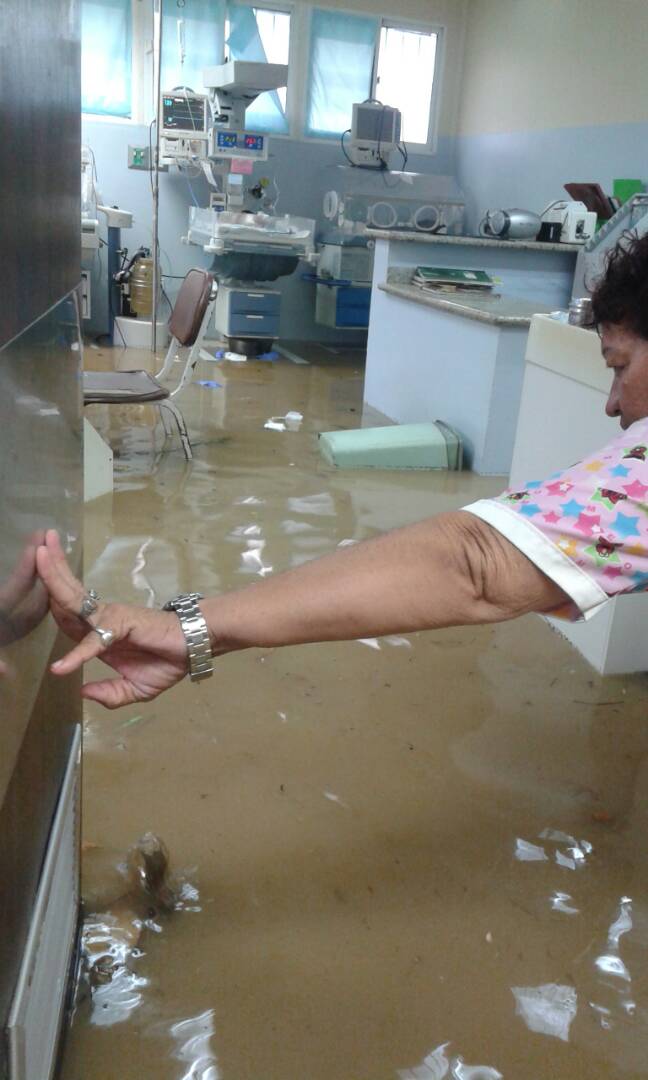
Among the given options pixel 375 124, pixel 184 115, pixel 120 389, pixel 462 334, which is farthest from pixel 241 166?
pixel 120 389

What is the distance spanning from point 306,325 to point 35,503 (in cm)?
704

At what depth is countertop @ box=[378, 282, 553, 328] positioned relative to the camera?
3.88 m

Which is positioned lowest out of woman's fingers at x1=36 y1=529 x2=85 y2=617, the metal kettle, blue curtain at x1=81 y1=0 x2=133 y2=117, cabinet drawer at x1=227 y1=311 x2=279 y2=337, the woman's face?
cabinet drawer at x1=227 y1=311 x2=279 y2=337

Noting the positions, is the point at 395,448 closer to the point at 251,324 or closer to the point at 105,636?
the point at 251,324

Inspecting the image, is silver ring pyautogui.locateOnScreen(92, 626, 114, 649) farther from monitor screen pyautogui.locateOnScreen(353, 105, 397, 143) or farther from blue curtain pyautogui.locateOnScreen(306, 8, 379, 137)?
blue curtain pyautogui.locateOnScreen(306, 8, 379, 137)

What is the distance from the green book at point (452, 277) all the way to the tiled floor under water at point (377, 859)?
8.86 feet

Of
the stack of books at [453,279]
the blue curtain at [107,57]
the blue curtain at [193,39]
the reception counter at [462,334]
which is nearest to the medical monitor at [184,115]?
the blue curtain at [193,39]

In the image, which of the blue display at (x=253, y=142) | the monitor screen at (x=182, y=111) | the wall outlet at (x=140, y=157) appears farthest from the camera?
the wall outlet at (x=140, y=157)

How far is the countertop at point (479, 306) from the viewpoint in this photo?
388cm

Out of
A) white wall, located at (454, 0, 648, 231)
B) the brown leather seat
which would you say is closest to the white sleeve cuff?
the brown leather seat

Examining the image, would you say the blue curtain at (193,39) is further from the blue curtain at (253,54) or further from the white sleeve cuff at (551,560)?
the white sleeve cuff at (551,560)

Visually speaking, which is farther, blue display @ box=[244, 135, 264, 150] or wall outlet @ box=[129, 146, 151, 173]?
wall outlet @ box=[129, 146, 151, 173]

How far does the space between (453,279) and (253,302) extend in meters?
1.85

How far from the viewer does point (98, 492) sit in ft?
11.1
